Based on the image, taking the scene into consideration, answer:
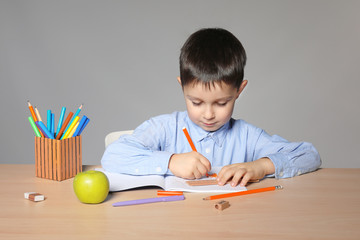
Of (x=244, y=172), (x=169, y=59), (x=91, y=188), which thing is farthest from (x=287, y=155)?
(x=169, y=59)

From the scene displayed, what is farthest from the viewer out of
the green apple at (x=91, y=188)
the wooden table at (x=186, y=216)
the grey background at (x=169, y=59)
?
the grey background at (x=169, y=59)

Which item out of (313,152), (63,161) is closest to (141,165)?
(63,161)

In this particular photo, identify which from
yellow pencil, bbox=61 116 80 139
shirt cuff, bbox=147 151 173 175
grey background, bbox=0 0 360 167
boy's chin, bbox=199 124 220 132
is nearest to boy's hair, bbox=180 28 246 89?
Answer: boy's chin, bbox=199 124 220 132

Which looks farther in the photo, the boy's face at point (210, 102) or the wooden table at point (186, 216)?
the boy's face at point (210, 102)

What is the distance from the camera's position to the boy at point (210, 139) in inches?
49.8

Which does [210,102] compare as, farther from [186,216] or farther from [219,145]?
[186,216]

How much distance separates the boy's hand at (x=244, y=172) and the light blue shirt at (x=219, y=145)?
4 centimetres

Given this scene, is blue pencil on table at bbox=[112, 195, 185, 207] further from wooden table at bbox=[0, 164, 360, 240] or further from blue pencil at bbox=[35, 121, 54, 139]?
blue pencil at bbox=[35, 121, 54, 139]

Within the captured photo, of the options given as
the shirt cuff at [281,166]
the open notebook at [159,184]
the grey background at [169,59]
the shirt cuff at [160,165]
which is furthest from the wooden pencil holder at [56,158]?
the grey background at [169,59]

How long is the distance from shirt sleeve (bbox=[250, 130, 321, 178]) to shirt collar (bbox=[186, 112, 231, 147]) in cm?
14

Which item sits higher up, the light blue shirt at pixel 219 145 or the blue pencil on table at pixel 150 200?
the light blue shirt at pixel 219 145

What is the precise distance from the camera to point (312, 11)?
2.85 metres

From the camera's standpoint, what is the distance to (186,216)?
92 cm

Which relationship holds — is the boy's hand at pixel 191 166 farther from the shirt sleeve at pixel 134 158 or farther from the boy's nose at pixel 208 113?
the boy's nose at pixel 208 113
